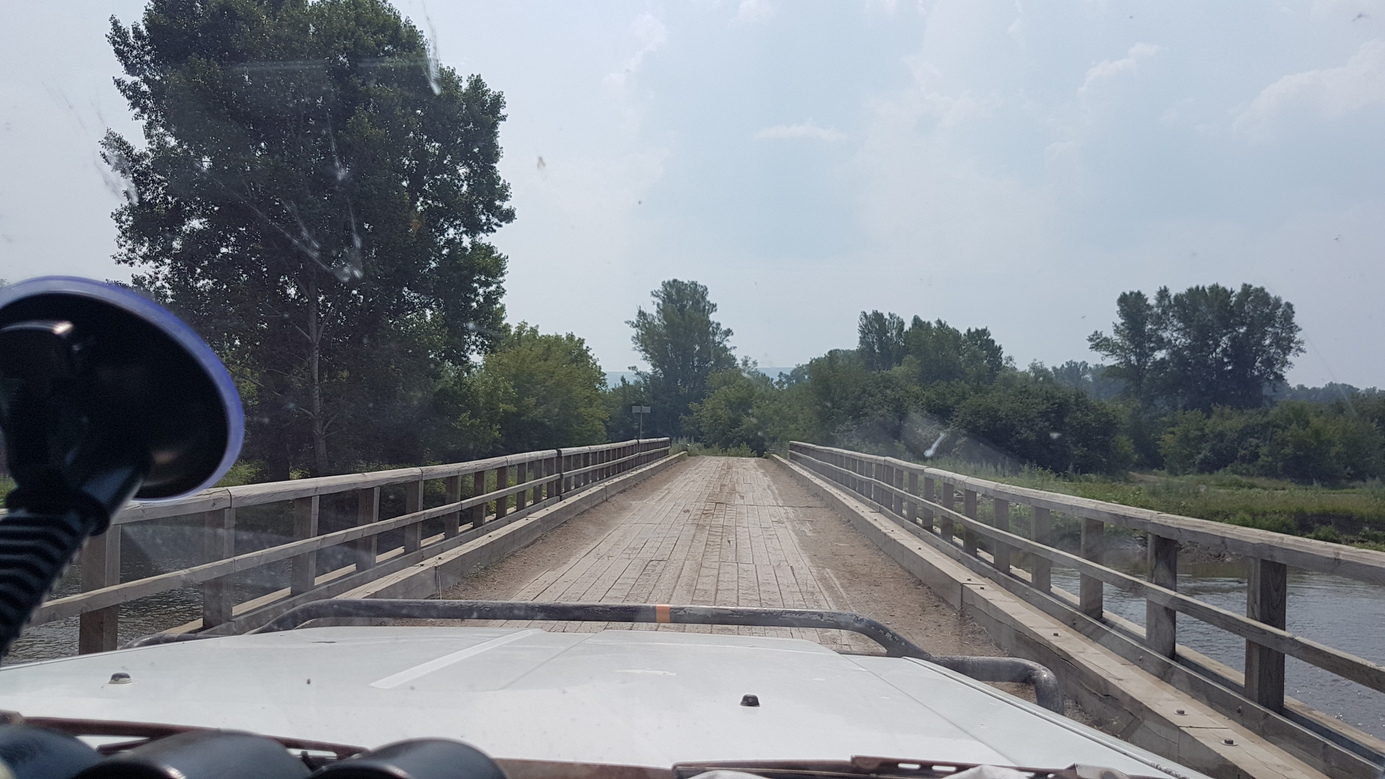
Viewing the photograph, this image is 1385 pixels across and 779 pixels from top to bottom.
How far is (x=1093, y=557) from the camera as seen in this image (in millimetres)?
5750

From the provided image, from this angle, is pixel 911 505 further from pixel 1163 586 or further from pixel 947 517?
pixel 1163 586

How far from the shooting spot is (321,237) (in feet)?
66.9

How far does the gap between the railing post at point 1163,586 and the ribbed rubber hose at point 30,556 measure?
4.79 meters

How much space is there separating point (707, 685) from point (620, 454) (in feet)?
69.9

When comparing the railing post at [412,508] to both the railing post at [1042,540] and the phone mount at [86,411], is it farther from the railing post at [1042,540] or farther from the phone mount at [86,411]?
the phone mount at [86,411]

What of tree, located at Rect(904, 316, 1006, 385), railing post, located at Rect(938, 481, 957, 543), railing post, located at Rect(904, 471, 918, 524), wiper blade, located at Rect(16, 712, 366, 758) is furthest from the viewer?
tree, located at Rect(904, 316, 1006, 385)

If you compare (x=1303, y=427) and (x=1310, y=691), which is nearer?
(x=1310, y=691)

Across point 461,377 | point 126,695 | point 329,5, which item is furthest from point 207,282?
point 126,695

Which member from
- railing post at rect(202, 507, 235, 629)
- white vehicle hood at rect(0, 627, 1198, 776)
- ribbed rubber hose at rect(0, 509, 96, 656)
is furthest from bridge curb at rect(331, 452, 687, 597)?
ribbed rubber hose at rect(0, 509, 96, 656)

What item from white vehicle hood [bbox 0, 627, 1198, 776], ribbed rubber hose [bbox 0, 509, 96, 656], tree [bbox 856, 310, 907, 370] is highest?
tree [bbox 856, 310, 907, 370]

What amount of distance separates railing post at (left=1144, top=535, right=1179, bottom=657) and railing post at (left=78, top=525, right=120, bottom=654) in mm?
5052

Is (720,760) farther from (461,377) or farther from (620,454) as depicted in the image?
(461,377)

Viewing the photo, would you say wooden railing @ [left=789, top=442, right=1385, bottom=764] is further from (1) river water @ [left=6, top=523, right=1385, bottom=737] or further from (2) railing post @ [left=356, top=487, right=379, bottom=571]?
(2) railing post @ [left=356, top=487, right=379, bottom=571]

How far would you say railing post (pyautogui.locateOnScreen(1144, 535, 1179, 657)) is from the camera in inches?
183
